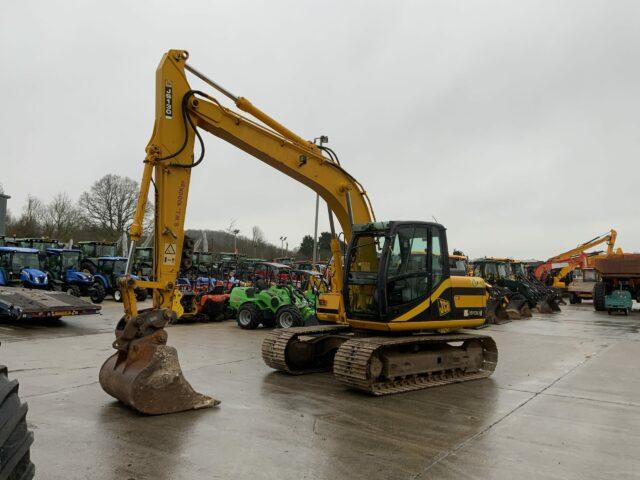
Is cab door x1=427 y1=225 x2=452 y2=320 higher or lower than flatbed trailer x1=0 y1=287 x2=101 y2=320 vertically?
higher

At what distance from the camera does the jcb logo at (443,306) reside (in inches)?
314

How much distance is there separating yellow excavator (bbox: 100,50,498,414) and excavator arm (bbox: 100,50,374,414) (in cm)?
1

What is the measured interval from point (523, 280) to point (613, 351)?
12.8m

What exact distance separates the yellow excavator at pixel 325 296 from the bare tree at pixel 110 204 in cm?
4717

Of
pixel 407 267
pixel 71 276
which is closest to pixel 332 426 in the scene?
pixel 407 267

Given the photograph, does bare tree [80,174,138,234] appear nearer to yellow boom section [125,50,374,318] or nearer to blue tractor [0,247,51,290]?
blue tractor [0,247,51,290]

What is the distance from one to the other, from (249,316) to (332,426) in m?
9.11

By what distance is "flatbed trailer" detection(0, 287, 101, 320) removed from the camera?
12375 millimetres

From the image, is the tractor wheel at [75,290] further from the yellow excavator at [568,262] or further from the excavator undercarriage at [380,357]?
the yellow excavator at [568,262]

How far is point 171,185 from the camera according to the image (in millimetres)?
6723

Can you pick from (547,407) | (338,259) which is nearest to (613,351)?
(547,407)

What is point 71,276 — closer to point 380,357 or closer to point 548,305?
point 380,357

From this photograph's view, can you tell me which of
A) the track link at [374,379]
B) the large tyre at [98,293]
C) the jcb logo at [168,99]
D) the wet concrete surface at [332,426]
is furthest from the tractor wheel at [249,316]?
the large tyre at [98,293]

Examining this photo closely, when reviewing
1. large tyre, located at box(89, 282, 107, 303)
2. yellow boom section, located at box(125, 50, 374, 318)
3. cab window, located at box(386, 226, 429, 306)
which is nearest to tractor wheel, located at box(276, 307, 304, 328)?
cab window, located at box(386, 226, 429, 306)
